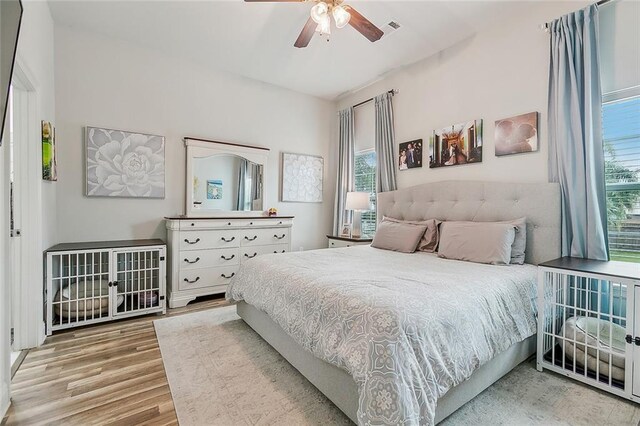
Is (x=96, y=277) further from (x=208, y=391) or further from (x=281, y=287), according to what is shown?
(x=281, y=287)

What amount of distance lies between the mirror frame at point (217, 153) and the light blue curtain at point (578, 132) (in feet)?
11.2

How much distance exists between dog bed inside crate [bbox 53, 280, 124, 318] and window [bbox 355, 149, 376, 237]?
10.7ft

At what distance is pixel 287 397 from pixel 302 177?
3472 millimetres

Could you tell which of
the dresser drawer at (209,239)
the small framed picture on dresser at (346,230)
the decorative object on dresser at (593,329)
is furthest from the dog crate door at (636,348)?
the dresser drawer at (209,239)

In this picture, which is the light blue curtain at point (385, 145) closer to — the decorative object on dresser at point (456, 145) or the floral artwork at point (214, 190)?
the decorative object on dresser at point (456, 145)

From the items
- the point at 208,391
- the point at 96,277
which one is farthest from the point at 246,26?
the point at 208,391

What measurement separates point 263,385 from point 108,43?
392 centimetres

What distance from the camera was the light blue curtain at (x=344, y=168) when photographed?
467 centimetres

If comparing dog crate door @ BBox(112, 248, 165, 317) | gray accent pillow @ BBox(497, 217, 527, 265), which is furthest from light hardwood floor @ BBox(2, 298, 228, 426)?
gray accent pillow @ BBox(497, 217, 527, 265)

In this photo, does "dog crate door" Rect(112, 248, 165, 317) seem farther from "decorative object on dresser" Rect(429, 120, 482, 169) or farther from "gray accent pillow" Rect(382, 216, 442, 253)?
"decorative object on dresser" Rect(429, 120, 482, 169)

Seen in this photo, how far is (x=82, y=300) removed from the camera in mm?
2709

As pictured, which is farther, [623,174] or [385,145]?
[385,145]

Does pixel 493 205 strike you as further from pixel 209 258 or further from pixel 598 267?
pixel 209 258

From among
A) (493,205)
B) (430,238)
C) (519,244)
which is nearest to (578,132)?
(493,205)
